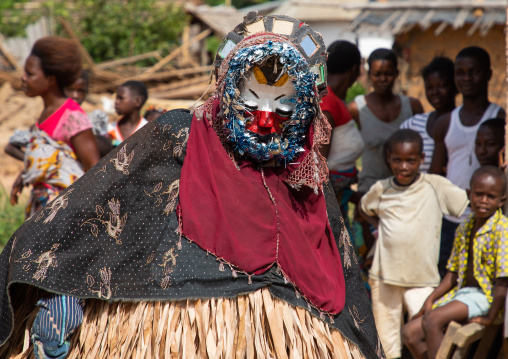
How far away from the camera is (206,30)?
19.3m

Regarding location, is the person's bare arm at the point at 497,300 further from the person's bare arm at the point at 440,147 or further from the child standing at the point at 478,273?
the person's bare arm at the point at 440,147

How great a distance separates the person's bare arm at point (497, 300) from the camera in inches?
153

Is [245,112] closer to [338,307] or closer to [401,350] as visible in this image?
[338,307]

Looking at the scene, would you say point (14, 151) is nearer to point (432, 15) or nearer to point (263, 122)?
point (263, 122)

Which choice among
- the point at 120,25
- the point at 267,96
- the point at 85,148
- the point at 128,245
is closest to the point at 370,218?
the point at 85,148

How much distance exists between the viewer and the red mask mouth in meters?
2.78

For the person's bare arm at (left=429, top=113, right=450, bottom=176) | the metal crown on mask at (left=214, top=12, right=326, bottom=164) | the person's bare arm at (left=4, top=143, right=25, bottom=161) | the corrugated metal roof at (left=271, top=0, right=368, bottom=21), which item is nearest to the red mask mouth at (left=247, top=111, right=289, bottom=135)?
the metal crown on mask at (left=214, top=12, right=326, bottom=164)

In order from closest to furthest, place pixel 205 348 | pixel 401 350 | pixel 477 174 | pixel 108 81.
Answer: pixel 205 348, pixel 477 174, pixel 401 350, pixel 108 81

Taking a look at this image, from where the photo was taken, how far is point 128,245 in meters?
2.75

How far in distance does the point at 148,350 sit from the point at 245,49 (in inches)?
51.3

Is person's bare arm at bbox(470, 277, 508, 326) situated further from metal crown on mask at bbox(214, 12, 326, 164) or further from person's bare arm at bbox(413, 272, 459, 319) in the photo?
metal crown on mask at bbox(214, 12, 326, 164)

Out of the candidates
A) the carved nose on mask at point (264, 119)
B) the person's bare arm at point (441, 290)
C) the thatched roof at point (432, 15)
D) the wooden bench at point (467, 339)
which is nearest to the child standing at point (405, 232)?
the person's bare arm at point (441, 290)

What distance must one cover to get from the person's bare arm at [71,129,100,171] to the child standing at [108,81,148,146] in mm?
1570

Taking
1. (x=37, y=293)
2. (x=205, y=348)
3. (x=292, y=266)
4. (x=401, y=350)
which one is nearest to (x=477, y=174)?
(x=401, y=350)
